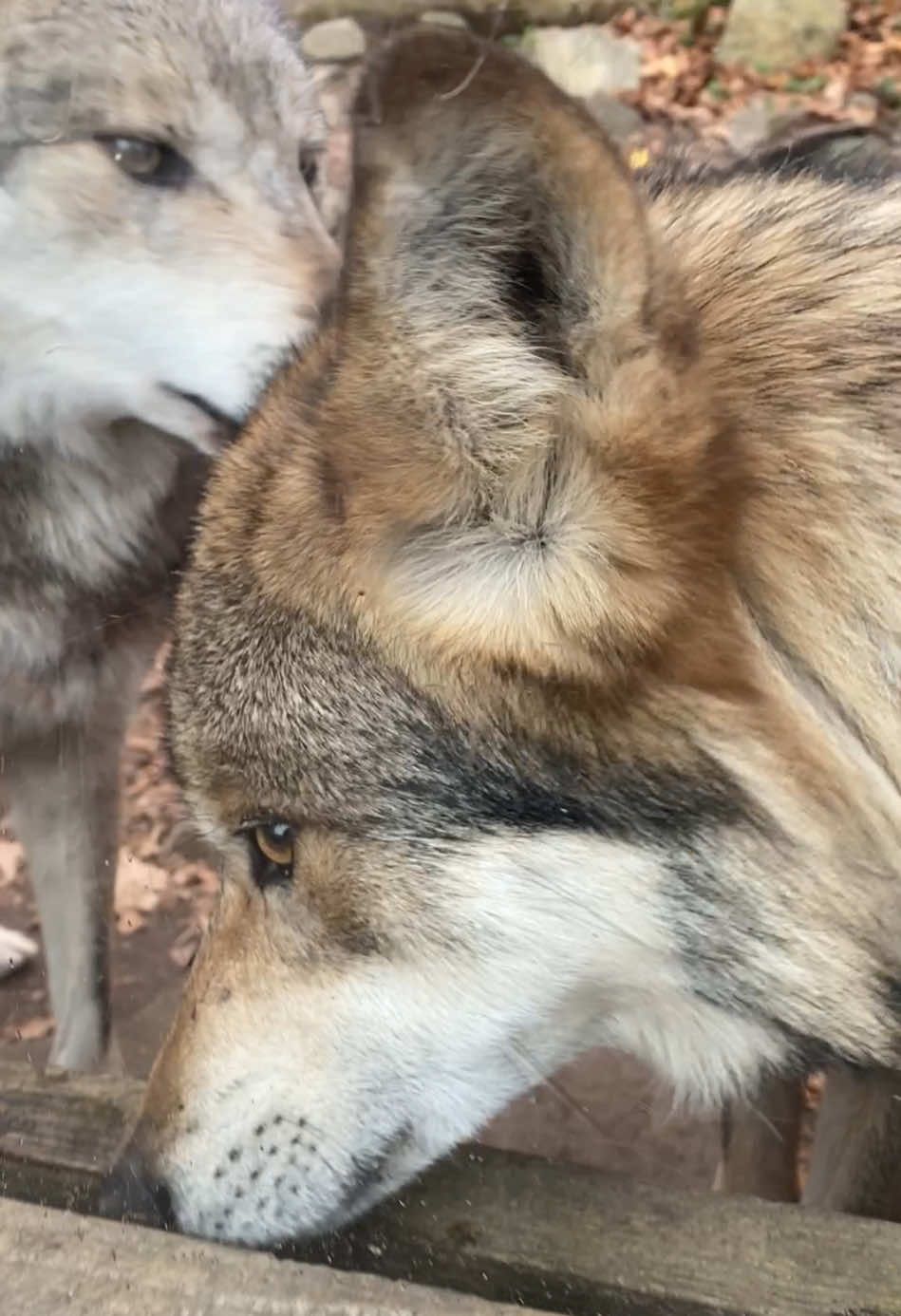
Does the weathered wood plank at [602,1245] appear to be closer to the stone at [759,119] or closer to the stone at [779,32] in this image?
the stone at [759,119]

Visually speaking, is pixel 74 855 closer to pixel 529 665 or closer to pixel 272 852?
pixel 272 852

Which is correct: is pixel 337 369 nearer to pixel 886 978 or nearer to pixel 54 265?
pixel 886 978

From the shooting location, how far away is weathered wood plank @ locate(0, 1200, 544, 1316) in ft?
3.66

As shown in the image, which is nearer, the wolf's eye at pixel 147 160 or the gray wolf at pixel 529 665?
the gray wolf at pixel 529 665

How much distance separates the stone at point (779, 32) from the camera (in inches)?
134

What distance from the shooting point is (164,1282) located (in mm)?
1144

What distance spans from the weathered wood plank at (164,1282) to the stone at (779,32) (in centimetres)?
354

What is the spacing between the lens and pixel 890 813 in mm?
1086

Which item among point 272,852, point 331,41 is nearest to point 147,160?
point 331,41

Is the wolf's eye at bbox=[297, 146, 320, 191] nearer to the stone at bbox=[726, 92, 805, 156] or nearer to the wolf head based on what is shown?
the wolf head

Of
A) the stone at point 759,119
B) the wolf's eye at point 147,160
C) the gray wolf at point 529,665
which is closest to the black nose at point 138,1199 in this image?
the gray wolf at point 529,665

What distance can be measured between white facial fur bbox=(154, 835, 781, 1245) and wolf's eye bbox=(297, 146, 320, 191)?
48.5 inches

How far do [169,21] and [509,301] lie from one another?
3.96ft

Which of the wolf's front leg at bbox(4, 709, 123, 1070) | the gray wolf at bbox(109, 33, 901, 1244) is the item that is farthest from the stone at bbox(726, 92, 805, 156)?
the wolf's front leg at bbox(4, 709, 123, 1070)
